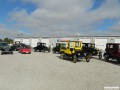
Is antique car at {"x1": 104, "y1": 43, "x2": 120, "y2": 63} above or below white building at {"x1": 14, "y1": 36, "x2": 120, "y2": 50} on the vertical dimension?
below

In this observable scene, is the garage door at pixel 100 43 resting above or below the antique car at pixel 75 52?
above

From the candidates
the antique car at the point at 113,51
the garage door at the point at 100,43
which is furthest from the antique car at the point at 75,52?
the garage door at the point at 100,43

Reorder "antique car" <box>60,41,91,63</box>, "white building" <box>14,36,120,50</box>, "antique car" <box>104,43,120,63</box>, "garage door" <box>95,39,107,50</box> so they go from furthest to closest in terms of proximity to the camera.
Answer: "garage door" <box>95,39,107,50</box>
"white building" <box>14,36,120,50</box>
"antique car" <box>60,41,91,63</box>
"antique car" <box>104,43,120,63</box>

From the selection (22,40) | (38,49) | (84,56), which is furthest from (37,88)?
(22,40)

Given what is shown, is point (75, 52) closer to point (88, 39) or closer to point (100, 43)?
point (100, 43)

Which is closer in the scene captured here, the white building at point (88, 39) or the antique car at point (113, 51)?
the antique car at point (113, 51)

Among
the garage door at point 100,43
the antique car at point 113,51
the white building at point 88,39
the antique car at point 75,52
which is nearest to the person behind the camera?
the antique car at point 113,51

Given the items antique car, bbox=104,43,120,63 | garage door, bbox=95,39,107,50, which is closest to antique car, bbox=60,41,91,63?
antique car, bbox=104,43,120,63

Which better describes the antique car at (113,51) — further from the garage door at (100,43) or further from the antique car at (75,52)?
the garage door at (100,43)

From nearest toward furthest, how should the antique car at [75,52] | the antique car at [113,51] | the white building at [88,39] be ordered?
1. the antique car at [113,51]
2. the antique car at [75,52]
3. the white building at [88,39]

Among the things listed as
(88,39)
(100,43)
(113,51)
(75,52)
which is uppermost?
(88,39)

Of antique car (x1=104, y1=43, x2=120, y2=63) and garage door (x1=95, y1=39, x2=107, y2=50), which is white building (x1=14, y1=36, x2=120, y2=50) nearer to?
garage door (x1=95, y1=39, x2=107, y2=50)

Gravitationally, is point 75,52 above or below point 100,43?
below

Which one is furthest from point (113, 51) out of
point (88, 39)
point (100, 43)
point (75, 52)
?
point (88, 39)
